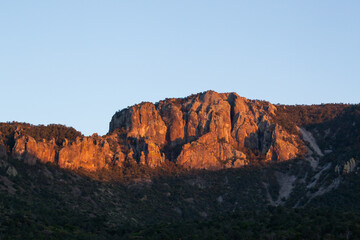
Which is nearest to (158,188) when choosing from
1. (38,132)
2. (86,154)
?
(86,154)

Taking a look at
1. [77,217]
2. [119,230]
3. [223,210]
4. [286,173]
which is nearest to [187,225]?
[119,230]

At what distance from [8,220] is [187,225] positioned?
41.3 meters

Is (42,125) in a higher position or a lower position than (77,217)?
higher

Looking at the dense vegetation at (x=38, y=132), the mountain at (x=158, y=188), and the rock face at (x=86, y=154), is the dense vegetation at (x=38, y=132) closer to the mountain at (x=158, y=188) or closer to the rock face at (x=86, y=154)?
the mountain at (x=158, y=188)

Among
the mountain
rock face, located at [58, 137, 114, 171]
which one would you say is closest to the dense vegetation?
the mountain

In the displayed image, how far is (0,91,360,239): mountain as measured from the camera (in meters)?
122

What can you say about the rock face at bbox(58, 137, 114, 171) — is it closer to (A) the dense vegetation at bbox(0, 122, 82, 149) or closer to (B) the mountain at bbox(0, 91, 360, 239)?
(B) the mountain at bbox(0, 91, 360, 239)

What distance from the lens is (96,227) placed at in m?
130

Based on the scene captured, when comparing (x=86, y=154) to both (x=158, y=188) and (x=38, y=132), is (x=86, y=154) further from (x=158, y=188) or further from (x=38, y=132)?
(x=158, y=188)

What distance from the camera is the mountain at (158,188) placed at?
4793 inches

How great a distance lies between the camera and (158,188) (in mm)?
175750

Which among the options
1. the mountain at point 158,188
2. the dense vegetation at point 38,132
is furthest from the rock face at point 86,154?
the dense vegetation at point 38,132

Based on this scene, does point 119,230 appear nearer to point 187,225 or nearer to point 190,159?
point 187,225

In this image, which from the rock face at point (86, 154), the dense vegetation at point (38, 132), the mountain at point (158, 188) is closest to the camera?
the mountain at point (158, 188)
